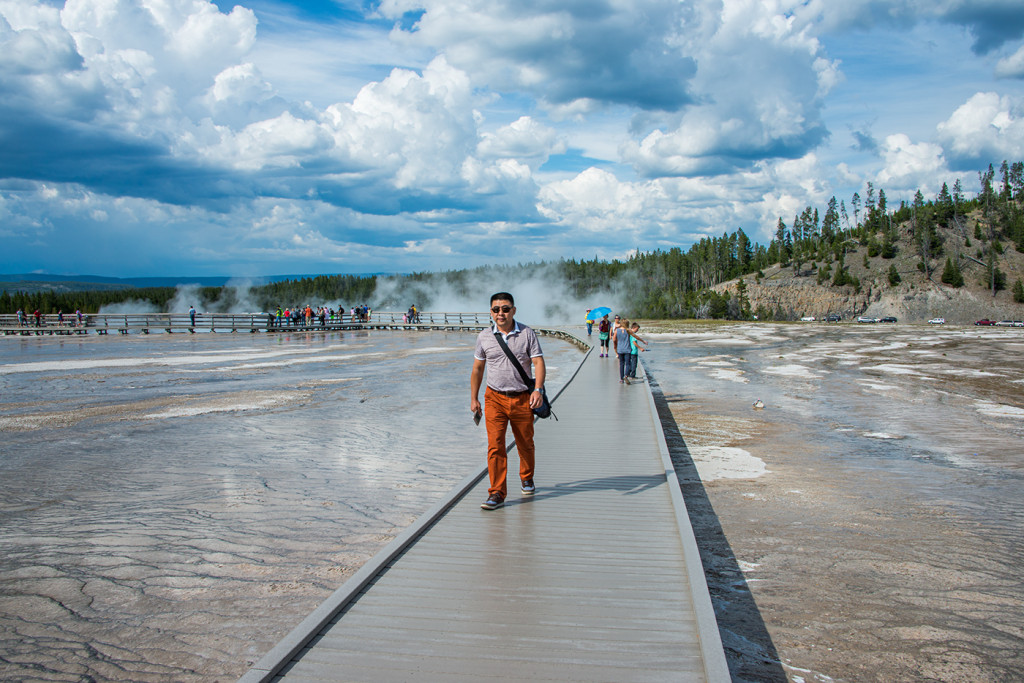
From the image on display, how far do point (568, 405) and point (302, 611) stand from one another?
7.85 m

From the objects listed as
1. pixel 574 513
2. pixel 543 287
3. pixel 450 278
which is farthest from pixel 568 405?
pixel 450 278

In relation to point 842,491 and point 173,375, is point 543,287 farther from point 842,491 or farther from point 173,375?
point 842,491

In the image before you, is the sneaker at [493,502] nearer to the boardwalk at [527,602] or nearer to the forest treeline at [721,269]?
the boardwalk at [527,602]

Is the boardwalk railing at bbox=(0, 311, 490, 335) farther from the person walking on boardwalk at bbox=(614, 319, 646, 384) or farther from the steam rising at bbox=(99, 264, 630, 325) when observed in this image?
the steam rising at bbox=(99, 264, 630, 325)

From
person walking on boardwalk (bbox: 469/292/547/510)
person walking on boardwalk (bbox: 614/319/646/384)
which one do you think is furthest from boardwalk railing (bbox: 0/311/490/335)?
person walking on boardwalk (bbox: 469/292/547/510)

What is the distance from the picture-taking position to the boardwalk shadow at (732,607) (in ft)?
14.3

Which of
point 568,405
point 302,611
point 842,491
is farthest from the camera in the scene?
point 568,405

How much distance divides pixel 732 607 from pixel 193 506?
5.89 m

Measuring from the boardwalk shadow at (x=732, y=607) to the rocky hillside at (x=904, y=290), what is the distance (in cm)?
10367

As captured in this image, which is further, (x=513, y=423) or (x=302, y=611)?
(x=513, y=423)

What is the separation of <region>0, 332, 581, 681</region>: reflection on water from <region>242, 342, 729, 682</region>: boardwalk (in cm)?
96

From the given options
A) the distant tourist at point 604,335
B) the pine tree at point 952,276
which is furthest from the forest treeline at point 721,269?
the distant tourist at point 604,335

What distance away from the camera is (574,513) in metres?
5.95

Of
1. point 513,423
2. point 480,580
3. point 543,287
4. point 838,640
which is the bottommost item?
point 838,640
